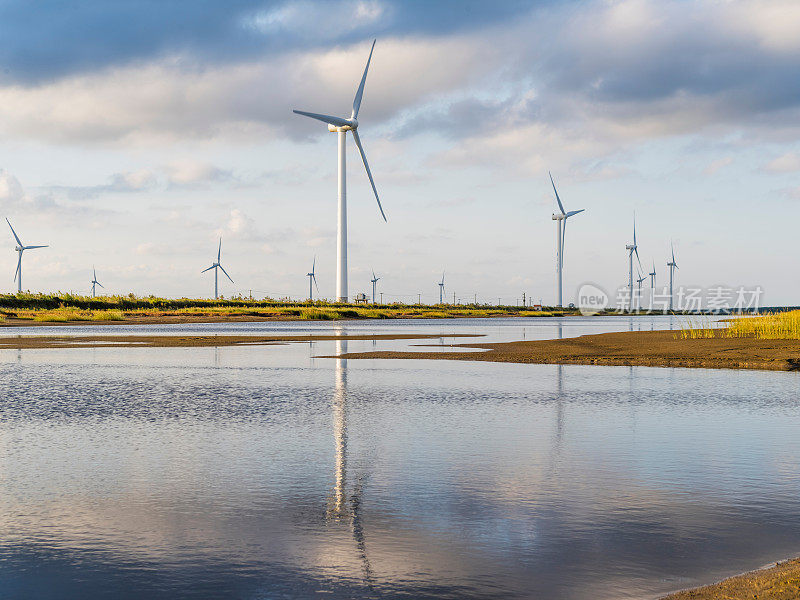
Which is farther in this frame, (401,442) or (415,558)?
(401,442)

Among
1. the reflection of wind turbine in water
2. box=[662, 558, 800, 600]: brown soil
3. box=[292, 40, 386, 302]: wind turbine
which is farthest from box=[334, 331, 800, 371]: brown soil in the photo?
box=[292, 40, 386, 302]: wind turbine

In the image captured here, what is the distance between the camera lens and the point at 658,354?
38.2 metres

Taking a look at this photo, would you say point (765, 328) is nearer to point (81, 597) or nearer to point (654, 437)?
point (654, 437)

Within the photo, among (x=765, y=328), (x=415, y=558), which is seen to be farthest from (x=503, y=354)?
(x=415, y=558)

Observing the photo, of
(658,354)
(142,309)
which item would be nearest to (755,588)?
(658,354)

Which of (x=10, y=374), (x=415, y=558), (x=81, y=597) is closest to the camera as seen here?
(x=81, y=597)

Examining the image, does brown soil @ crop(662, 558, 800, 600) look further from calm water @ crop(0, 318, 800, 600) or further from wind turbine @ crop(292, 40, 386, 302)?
wind turbine @ crop(292, 40, 386, 302)

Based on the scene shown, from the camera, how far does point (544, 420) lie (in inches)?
694

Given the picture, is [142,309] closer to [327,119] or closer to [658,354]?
[327,119]

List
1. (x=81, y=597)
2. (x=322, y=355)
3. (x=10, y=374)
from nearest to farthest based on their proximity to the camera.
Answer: (x=81, y=597)
(x=10, y=374)
(x=322, y=355)

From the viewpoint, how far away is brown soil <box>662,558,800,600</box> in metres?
6.86

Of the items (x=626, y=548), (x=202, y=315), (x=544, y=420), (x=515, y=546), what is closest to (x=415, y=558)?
(x=515, y=546)

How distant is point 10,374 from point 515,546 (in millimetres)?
24558

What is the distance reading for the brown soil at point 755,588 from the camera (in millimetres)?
6855
